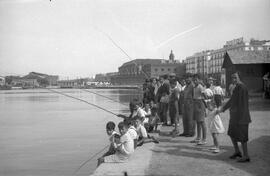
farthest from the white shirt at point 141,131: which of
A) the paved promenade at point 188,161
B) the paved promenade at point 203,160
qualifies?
the paved promenade at point 203,160

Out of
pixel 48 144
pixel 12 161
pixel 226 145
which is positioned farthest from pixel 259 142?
pixel 48 144

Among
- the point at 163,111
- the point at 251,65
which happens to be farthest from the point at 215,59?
the point at 163,111

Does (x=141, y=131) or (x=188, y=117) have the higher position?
(x=188, y=117)

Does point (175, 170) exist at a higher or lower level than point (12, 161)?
higher

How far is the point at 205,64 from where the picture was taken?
116750mm

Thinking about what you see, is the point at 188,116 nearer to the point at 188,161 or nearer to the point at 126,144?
the point at 188,161

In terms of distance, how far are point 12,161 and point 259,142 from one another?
7.42 meters

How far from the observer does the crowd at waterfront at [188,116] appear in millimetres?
6629

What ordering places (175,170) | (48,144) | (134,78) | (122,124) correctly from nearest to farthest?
(175,170) < (122,124) < (48,144) < (134,78)

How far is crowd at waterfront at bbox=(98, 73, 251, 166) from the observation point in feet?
21.7

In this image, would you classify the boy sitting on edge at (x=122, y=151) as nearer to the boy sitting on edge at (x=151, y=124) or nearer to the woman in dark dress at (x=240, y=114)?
the woman in dark dress at (x=240, y=114)

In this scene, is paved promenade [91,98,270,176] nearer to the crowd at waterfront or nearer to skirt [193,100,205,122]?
the crowd at waterfront

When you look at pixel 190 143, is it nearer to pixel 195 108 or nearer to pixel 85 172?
pixel 195 108

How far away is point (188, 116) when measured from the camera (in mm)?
9500
